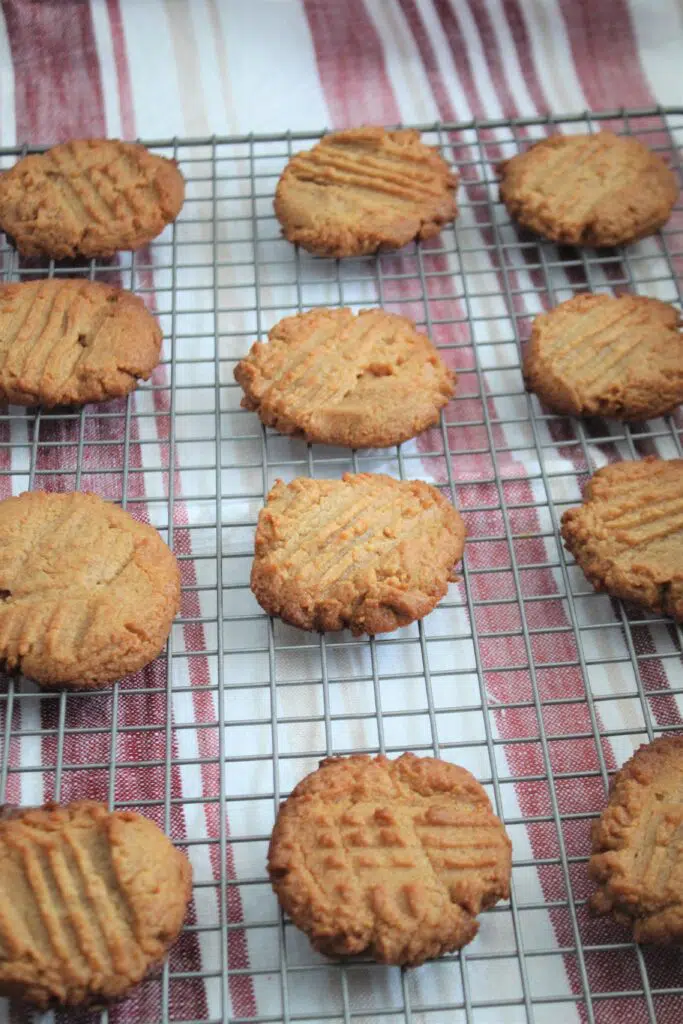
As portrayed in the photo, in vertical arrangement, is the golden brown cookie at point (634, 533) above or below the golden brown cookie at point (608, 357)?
below

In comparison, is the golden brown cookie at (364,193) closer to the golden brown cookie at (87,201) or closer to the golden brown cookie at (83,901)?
the golden brown cookie at (87,201)

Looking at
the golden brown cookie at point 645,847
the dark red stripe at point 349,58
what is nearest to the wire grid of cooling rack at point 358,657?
the golden brown cookie at point 645,847

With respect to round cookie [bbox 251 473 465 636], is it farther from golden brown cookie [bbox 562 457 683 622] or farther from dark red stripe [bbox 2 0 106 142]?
dark red stripe [bbox 2 0 106 142]

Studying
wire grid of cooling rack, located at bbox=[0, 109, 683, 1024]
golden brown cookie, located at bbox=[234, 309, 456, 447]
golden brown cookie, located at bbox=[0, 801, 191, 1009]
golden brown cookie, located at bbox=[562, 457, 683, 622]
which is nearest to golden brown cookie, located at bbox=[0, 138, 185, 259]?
wire grid of cooling rack, located at bbox=[0, 109, 683, 1024]

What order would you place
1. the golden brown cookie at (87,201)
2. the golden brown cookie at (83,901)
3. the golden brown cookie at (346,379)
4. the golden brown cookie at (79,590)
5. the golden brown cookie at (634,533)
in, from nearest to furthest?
1. the golden brown cookie at (83,901)
2. the golden brown cookie at (79,590)
3. the golden brown cookie at (634,533)
4. the golden brown cookie at (346,379)
5. the golden brown cookie at (87,201)

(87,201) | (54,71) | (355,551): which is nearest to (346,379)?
(355,551)

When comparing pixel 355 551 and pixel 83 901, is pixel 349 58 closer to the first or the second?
pixel 355 551

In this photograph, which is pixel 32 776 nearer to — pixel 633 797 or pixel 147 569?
pixel 147 569
